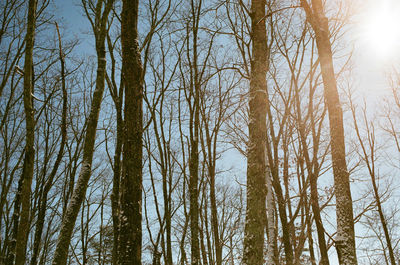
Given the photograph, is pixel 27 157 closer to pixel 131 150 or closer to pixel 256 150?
pixel 131 150

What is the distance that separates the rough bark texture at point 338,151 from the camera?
483 centimetres

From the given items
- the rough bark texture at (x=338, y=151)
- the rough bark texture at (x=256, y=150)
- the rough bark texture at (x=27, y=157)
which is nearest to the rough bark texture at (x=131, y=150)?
the rough bark texture at (x=256, y=150)

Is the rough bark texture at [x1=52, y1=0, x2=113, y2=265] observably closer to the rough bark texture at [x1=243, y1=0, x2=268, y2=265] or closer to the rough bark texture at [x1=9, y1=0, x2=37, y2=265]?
the rough bark texture at [x1=9, y1=0, x2=37, y2=265]

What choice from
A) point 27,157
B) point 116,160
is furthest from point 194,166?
point 27,157

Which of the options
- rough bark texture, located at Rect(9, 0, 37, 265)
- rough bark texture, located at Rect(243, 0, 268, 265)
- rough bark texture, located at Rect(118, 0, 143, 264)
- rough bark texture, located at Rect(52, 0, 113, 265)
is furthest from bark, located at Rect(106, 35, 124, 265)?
rough bark texture, located at Rect(243, 0, 268, 265)

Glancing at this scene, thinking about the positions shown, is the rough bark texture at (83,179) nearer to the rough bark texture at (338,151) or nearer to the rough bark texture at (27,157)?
the rough bark texture at (27,157)

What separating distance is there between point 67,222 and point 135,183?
2.34 m

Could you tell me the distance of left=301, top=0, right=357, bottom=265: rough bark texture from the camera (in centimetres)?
483

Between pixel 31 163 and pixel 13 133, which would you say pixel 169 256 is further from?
pixel 13 133

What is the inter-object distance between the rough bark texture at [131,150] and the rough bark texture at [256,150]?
67.7 inches

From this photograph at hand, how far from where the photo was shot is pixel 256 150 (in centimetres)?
488

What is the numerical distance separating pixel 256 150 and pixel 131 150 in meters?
2.12

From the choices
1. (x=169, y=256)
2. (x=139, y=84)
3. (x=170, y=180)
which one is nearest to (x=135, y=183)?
(x=139, y=84)

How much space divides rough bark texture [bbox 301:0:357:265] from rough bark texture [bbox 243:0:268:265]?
1563 millimetres
